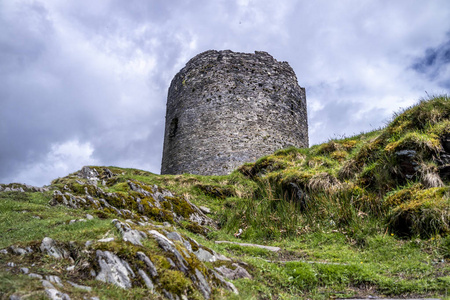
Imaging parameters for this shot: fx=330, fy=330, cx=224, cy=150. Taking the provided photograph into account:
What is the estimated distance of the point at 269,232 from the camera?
696 centimetres

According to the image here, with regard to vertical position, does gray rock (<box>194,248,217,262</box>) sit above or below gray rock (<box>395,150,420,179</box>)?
below

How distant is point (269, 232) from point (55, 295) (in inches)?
204

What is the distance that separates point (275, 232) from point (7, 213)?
473 cm

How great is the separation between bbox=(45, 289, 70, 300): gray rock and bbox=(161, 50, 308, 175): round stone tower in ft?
40.1

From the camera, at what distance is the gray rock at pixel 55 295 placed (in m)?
2.26

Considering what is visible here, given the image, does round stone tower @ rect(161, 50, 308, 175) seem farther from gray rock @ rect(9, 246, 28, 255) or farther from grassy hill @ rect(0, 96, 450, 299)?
gray rock @ rect(9, 246, 28, 255)

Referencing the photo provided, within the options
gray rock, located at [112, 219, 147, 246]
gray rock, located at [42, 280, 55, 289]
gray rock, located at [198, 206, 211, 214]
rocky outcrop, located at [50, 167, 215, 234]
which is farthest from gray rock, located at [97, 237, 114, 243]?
gray rock, located at [198, 206, 211, 214]

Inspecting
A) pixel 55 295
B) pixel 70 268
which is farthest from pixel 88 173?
pixel 55 295

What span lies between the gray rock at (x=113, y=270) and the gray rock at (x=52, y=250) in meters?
0.36

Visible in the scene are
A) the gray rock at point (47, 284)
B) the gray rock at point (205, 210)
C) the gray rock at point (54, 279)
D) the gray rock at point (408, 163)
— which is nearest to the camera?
the gray rock at point (47, 284)

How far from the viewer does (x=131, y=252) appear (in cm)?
306

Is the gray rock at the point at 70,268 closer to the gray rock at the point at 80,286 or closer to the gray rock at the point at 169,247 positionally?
the gray rock at the point at 80,286

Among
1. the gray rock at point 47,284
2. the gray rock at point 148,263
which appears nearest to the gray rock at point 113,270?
the gray rock at point 148,263

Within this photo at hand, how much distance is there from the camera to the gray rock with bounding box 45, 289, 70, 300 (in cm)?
226
